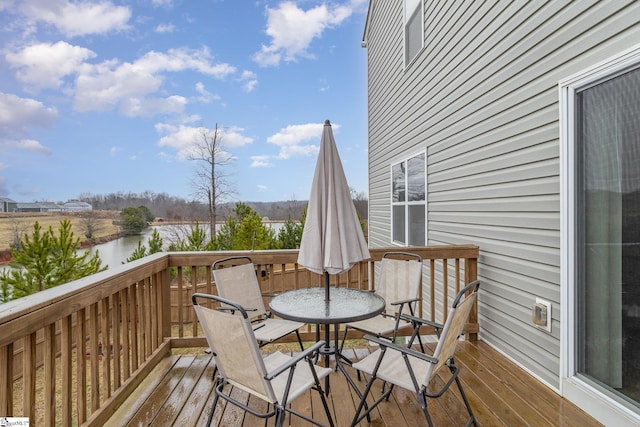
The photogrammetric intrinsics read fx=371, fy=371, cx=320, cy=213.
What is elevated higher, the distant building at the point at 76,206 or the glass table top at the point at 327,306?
the distant building at the point at 76,206

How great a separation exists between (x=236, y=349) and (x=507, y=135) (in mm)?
2941

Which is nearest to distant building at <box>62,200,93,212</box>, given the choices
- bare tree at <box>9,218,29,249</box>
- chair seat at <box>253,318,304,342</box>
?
bare tree at <box>9,218,29,249</box>

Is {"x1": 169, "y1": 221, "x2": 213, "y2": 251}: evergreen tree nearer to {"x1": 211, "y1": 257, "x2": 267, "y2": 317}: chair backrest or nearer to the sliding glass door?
{"x1": 211, "y1": 257, "x2": 267, "y2": 317}: chair backrest

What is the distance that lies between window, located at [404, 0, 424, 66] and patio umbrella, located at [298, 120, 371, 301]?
12.1 feet

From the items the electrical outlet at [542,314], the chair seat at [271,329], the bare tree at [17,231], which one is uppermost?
the bare tree at [17,231]

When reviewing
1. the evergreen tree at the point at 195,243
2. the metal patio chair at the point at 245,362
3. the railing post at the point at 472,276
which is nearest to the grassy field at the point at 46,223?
the evergreen tree at the point at 195,243

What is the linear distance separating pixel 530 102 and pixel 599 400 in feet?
7.22

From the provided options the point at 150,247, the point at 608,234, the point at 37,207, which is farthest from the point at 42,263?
the point at 608,234

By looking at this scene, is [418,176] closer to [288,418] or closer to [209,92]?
[288,418]

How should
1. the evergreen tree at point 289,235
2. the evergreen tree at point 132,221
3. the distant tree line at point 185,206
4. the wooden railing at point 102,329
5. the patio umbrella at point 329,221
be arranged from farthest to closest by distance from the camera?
the evergreen tree at point 289,235
the distant tree line at point 185,206
the evergreen tree at point 132,221
the patio umbrella at point 329,221
the wooden railing at point 102,329

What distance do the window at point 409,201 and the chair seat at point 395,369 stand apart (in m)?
3.25

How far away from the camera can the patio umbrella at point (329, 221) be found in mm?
2678

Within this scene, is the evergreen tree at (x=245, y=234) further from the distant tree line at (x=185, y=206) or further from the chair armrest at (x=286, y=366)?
the chair armrest at (x=286, y=366)

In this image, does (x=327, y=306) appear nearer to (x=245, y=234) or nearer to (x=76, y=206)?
(x=76, y=206)
